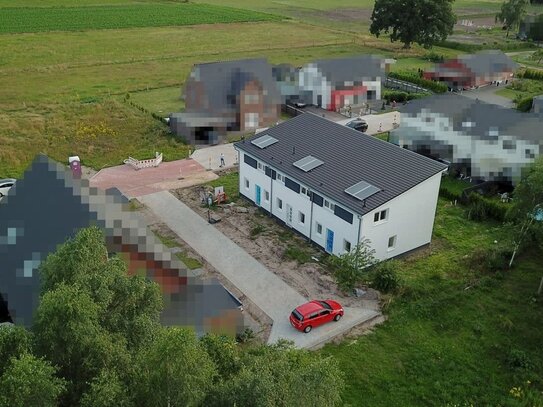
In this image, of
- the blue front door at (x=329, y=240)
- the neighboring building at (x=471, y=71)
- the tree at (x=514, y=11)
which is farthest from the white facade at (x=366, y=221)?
the tree at (x=514, y=11)

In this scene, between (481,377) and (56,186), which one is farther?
(56,186)

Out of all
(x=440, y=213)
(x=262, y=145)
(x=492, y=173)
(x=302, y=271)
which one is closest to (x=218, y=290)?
(x=302, y=271)

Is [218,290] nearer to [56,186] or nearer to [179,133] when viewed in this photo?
[56,186]

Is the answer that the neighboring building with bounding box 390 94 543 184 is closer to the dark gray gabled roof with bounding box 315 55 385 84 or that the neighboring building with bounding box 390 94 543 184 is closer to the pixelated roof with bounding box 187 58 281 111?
the pixelated roof with bounding box 187 58 281 111

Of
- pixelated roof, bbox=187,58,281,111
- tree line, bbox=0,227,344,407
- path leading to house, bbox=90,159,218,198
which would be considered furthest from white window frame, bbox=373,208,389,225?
pixelated roof, bbox=187,58,281,111

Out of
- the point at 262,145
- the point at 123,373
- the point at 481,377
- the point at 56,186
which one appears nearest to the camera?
the point at 123,373

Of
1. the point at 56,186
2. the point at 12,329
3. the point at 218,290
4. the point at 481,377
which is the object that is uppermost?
the point at 12,329

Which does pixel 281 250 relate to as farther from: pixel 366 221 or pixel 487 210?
pixel 487 210
